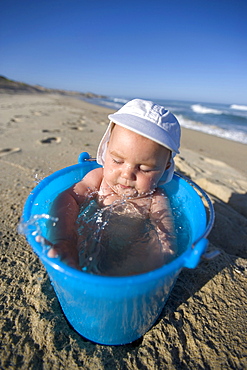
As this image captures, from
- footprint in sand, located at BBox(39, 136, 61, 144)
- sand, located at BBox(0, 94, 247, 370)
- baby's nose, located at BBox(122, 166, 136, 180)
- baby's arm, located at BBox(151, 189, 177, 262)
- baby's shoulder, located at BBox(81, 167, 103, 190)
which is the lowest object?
sand, located at BBox(0, 94, 247, 370)

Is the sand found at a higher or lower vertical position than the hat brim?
lower

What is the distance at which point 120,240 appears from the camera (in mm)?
1416

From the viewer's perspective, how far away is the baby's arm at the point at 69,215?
1.09 m

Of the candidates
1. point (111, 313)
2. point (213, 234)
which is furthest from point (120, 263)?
point (213, 234)

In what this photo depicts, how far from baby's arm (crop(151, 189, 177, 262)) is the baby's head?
225 mm

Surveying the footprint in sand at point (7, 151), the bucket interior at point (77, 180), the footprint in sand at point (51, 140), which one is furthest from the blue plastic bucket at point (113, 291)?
the footprint in sand at point (51, 140)

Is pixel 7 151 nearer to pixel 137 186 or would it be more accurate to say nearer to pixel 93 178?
pixel 93 178

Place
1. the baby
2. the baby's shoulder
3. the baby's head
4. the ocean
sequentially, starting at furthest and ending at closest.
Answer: the ocean
the baby's shoulder
the baby's head
the baby

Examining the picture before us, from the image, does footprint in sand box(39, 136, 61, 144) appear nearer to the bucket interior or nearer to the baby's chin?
the bucket interior

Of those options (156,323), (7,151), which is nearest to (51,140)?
(7,151)

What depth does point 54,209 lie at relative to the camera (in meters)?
1.42

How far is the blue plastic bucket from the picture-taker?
75cm

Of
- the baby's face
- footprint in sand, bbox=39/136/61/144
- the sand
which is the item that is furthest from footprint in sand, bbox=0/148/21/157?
the baby's face

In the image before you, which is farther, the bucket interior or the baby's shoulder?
the baby's shoulder
